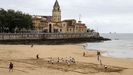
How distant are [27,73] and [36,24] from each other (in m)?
A: 91.1

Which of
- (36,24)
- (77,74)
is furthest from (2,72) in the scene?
(36,24)

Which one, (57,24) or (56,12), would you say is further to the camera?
(56,12)

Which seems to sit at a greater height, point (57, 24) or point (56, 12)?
point (56, 12)

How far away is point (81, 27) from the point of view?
120m

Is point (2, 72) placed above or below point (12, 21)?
below

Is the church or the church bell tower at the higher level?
the church bell tower

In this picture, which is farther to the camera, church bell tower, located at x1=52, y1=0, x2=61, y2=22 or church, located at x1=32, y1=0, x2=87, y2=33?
church bell tower, located at x1=52, y1=0, x2=61, y2=22

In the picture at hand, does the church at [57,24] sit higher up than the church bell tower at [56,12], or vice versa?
A: the church bell tower at [56,12]

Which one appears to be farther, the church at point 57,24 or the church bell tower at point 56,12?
the church bell tower at point 56,12

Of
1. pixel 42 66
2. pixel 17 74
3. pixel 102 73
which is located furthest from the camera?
pixel 42 66

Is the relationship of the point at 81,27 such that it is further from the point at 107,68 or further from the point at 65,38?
the point at 107,68

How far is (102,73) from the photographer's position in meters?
29.7

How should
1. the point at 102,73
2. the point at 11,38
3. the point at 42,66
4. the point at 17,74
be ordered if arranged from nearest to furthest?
1. the point at 17,74
2. the point at 102,73
3. the point at 42,66
4. the point at 11,38

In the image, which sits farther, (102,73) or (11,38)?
(11,38)
